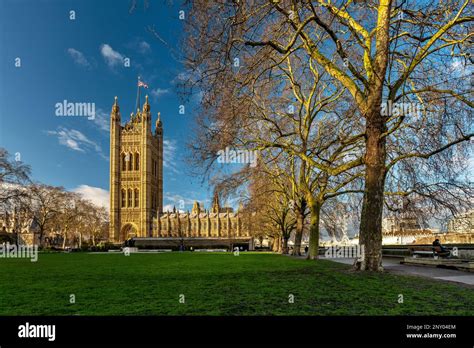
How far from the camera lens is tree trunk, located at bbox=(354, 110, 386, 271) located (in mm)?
12742

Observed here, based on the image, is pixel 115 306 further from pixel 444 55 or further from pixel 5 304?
pixel 444 55

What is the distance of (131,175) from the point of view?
140875 millimetres

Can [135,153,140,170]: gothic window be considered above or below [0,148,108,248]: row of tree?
above

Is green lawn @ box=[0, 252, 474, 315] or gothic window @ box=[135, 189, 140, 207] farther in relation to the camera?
gothic window @ box=[135, 189, 140, 207]

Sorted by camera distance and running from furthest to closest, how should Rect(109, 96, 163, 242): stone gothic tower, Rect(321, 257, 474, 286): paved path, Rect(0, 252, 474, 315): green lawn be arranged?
Rect(109, 96, 163, 242): stone gothic tower → Rect(321, 257, 474, 286): paved path → Rect(0, 252, 474, 315): green lawn

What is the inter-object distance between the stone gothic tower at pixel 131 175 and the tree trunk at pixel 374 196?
12998 centimetres

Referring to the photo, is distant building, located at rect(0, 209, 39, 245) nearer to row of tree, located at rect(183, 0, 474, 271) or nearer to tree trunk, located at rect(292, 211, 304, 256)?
tree trunk, located at rect(292, 211, 304, 256)

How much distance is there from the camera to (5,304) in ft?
23.0

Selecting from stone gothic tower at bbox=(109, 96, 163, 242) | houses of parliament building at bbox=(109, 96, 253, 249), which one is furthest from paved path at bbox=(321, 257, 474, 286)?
stone gothic tower at bbox=(109, 96, 163, 242)

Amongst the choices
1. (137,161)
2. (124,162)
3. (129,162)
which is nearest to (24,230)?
(124,162)

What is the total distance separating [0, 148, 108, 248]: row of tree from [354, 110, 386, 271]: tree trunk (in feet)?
108

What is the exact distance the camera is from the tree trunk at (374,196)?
1274cm

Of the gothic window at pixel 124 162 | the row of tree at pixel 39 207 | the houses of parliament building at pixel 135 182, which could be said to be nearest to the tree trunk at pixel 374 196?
the row of tree at pixel 39 207
